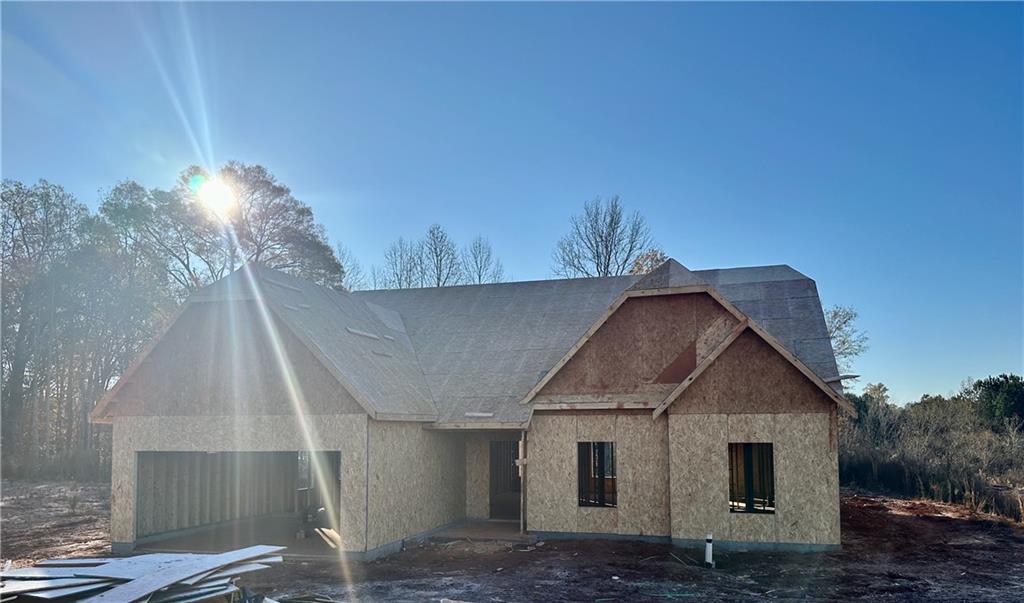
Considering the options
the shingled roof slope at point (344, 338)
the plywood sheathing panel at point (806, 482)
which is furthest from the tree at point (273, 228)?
the plywood sheathing panel at point (806, 482)

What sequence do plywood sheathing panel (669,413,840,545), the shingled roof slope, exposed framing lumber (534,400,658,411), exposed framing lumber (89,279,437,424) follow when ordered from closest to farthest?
1. exposed framing lumber (89,279,437,424)
2. plywood sheathing panel (669,413,840,545)
3. the shingled roof slope
4. exposed framing lumber (534,400,658,411)

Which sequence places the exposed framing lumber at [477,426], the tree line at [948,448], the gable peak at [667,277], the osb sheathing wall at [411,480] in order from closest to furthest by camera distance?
the osb sheathing wall at [411,480], the exposed framing lumber at [477,426], the gable peak at [667,277], the tree line at [948,448]

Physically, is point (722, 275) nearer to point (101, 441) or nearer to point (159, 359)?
point (159, 359)

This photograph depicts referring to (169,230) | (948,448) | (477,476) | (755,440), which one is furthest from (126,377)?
(948,448)

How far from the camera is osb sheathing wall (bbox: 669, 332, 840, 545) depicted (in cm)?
1480

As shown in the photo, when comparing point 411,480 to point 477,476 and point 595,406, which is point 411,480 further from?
point 595,406

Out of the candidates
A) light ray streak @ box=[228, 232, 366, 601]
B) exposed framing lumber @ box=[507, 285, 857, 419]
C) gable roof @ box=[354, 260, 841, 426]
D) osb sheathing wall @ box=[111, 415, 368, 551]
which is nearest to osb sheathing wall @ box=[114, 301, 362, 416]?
light ray streak @ box=[228, 232, 366, 601]

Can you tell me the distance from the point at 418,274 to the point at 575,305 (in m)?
22.6

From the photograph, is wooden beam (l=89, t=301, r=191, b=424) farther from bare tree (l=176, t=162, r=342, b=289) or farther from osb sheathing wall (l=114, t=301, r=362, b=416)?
bare tree (l=176, t=162, r=342, b=289)

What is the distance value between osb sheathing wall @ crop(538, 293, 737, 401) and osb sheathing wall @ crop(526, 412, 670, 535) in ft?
2.13

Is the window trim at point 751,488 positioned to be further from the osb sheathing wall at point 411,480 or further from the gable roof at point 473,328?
the osb sheathing wall at point 411,480

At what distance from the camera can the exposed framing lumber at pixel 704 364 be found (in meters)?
15.3

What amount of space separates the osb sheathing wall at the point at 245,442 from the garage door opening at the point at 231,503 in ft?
0.96

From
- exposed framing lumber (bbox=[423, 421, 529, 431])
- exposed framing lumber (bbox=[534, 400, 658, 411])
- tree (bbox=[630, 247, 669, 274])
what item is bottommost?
exposed framing lumber (bbox=[423, 421, 529, 431])
